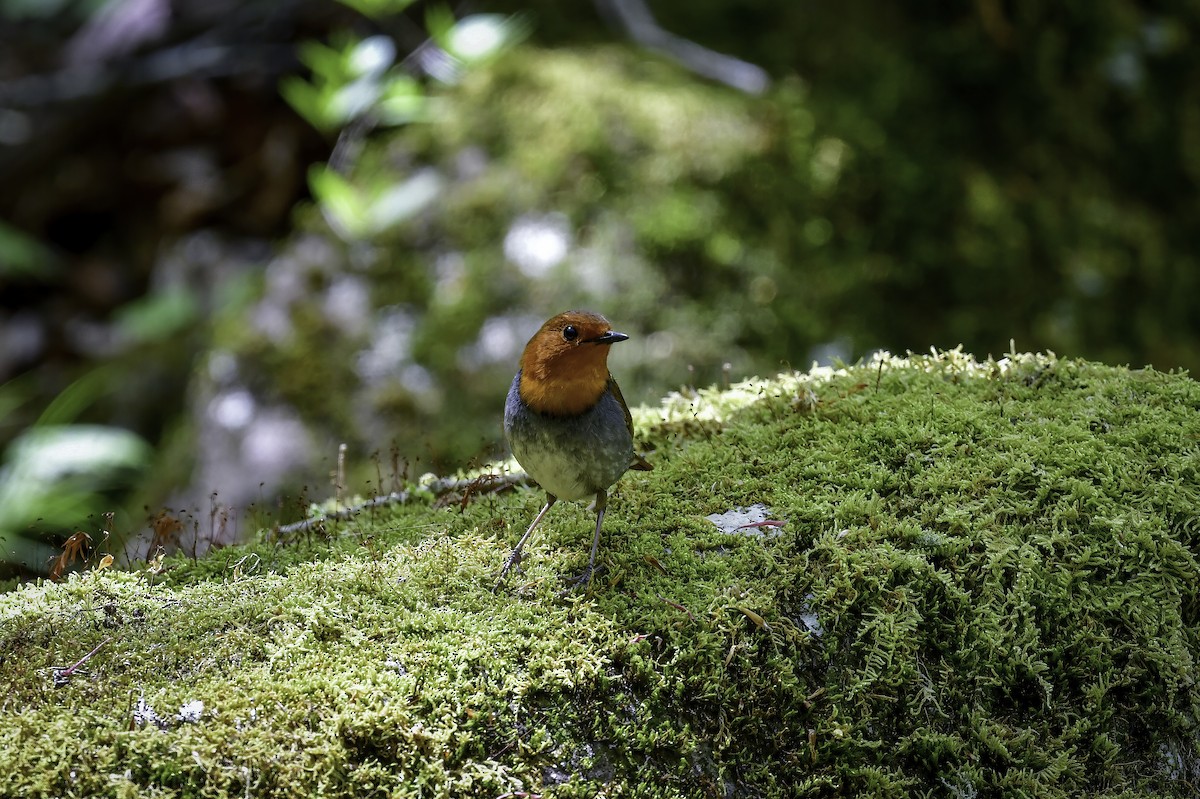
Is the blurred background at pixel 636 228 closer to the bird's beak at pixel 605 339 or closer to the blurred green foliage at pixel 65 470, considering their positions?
the blurred green foliage at pixel 65 470

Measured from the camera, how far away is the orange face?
2.44 m

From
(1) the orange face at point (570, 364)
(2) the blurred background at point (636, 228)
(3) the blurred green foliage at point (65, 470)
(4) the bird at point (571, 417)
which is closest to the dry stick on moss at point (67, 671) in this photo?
(4) the bird at point (571, 417)

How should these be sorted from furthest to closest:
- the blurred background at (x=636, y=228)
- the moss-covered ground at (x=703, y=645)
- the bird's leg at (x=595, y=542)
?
the blurred background at (x=636, y=228), the bird's leg at (x=595, y=542), the moss-covered ground at (x=703, y=645)

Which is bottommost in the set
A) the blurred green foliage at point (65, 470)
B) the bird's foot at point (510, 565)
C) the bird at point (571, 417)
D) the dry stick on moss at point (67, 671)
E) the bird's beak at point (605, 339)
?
the blurred green foliage at point (65, 470)

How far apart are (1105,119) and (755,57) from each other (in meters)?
2.14

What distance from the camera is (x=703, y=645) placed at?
79.5 inches

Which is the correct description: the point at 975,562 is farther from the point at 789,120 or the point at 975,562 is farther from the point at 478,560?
the point at 789,120

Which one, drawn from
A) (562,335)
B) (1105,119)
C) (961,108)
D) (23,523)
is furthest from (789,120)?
(23,523)

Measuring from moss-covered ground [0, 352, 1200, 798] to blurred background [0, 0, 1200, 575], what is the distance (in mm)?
1420

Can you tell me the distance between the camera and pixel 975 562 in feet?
7.29

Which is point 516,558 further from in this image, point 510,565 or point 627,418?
point 627,418

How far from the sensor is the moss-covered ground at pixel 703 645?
1766 mm

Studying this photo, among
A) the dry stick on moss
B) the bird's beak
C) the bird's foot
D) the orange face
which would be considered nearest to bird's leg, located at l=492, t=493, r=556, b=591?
the bird's foot

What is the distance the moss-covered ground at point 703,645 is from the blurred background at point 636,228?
4.66 ft
